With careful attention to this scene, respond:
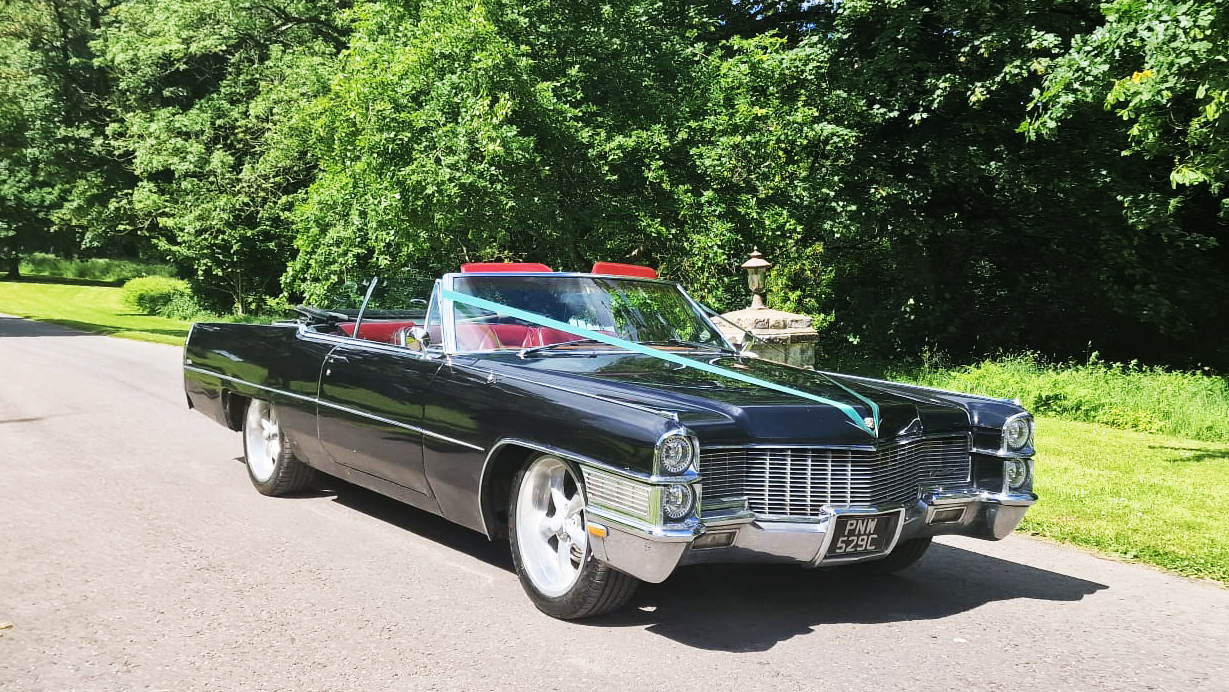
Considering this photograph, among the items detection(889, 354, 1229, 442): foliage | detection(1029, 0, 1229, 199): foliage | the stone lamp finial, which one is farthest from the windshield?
the stone lamp finial

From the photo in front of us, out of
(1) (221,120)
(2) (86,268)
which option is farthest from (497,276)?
(2) (86,268)

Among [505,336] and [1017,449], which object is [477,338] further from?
[1017,449]

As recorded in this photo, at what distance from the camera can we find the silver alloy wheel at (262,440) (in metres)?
7.07

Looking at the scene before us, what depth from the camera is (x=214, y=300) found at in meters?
38.8

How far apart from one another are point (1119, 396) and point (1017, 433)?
32.0ft

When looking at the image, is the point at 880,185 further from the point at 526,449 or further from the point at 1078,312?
the point at 526,449

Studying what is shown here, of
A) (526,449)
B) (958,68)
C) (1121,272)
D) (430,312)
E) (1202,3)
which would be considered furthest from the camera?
(1121,272)

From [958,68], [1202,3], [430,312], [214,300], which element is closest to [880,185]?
[958,68]

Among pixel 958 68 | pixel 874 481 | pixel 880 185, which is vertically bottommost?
pixel 874 481

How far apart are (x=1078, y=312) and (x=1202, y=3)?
1262 centimetres

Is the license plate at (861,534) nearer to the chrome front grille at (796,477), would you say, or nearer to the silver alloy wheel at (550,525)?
the chrome front grille at (796,477)

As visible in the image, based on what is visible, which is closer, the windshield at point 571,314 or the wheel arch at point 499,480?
the wheel arch at point 499,480

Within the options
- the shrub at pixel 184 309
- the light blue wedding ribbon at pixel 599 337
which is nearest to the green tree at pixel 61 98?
the shrub at pixel 184 309

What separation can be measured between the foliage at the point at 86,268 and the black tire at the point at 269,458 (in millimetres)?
58493
